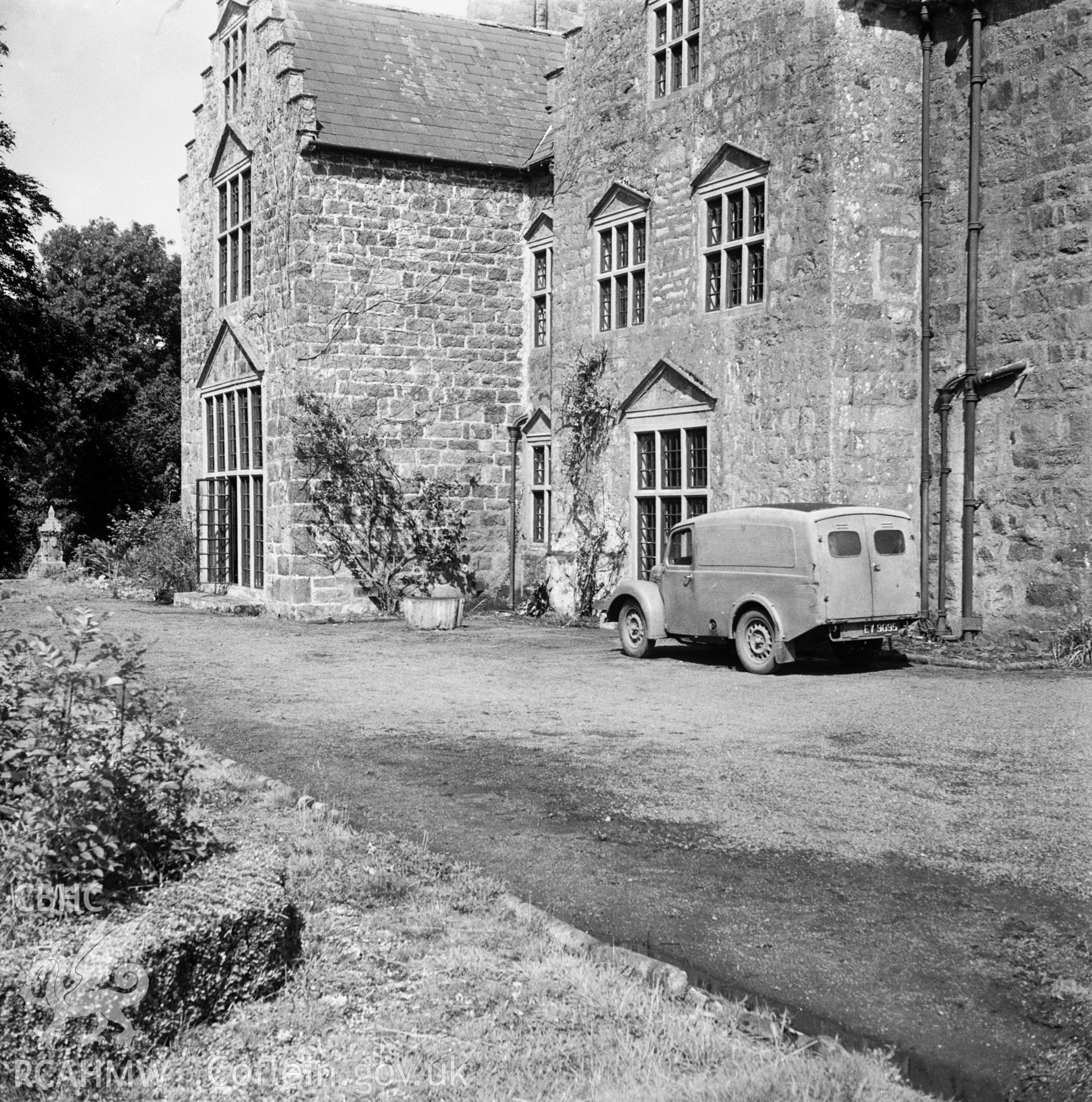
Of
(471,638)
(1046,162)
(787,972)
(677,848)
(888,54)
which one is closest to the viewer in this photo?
(787,972)

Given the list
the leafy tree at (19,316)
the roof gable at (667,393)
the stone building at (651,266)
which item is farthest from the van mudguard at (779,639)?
the leafy tree at (19,316)

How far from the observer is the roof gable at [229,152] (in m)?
24.0

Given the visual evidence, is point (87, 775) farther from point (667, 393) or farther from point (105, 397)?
point (105, 397)

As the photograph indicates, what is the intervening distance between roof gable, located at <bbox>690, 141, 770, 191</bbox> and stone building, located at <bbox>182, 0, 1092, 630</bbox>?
0.17 ft

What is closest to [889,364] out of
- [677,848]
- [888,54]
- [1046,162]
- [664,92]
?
[1046,162]

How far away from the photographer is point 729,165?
17.6 m

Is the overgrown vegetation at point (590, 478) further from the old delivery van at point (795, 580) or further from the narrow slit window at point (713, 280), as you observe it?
the old delivery van at point (795, 580)

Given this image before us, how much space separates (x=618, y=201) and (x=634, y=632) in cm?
777

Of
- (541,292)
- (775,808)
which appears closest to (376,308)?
(541,292)

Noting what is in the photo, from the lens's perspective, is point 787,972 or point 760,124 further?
point 760,124

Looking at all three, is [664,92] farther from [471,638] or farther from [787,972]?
[787,972]

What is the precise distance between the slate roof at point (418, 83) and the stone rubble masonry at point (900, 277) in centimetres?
641

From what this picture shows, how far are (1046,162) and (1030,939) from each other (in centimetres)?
1225

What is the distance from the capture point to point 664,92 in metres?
19.1
